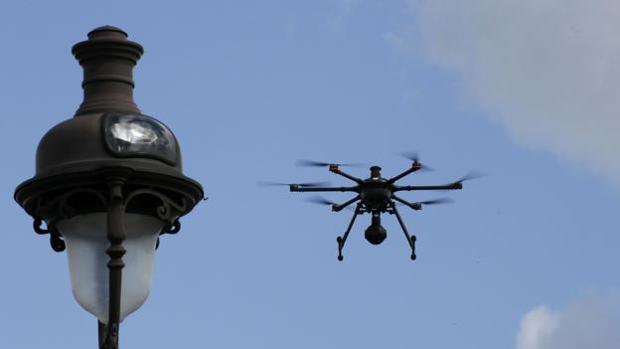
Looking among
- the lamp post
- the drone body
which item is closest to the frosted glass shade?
the lamp post

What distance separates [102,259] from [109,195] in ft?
1.42

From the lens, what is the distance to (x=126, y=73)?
10.9 meters

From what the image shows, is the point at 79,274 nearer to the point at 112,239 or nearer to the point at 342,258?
the point at 112,239

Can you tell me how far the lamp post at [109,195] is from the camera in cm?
1023

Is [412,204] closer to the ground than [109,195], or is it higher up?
higher up

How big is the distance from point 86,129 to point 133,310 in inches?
44.5

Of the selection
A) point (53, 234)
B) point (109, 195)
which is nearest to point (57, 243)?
point (53, 234)

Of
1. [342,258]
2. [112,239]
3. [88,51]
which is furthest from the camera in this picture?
[342,258]

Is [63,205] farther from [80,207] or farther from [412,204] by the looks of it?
[412,204]

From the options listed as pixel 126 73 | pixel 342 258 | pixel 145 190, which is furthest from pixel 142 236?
pixel 342 258

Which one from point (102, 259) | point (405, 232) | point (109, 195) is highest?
point (405, 232)

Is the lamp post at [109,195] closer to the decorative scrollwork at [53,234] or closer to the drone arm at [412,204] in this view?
the decorative scrollwork at [53,234]

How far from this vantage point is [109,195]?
10273 millimetres

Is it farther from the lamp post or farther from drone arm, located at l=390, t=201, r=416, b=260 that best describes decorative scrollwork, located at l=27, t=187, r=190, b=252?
drone arm, located at l=390, t=201, r=416, b=260
